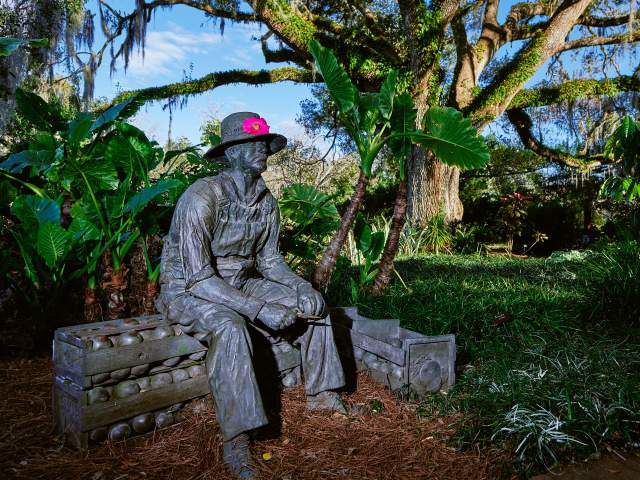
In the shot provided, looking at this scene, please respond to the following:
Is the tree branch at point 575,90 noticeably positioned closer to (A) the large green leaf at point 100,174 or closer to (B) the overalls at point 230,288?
(A) the large green leaf at point 100,174

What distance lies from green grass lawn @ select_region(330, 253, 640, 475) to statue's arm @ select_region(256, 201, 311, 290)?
3.90 feet

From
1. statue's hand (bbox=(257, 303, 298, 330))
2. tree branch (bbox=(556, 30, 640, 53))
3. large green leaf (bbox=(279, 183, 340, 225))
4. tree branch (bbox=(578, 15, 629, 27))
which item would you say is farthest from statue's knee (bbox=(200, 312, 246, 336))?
tree branch (bbox=(578, 15, 629, 27))

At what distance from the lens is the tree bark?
38.2 feet

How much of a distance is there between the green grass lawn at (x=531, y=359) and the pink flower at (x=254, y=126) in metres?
1.94

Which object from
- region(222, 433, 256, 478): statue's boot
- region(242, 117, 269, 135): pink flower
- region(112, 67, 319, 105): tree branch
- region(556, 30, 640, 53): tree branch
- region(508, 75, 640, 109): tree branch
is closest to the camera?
region(222, 433, 256, 478): statue's boot

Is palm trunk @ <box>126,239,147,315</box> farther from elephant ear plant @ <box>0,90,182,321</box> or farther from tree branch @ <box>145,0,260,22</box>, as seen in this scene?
tree branch @ <box>145,0,260,22</box>

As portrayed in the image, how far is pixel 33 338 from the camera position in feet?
12.5

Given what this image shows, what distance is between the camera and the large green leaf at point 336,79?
449cm

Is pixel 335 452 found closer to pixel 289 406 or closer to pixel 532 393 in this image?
pixel 289 406

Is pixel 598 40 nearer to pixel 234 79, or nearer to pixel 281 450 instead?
pixel 234 79

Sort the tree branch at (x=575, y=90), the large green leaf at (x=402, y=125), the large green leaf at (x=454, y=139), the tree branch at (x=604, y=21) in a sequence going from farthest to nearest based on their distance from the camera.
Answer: the tree branch at (x=604, y=21)
the tree branch at (x=575, y=90)
the large green leaf at (x=402, y=125)
the large green leaf at (x=454, y=139)

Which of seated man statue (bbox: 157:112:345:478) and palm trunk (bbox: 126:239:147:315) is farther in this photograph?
palm trunk (bbox: 126:239:147:315)

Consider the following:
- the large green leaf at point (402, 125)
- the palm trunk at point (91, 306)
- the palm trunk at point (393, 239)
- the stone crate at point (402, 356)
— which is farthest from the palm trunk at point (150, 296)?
the large green leaf at point (402, 125)

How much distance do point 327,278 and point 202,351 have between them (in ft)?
6.89
